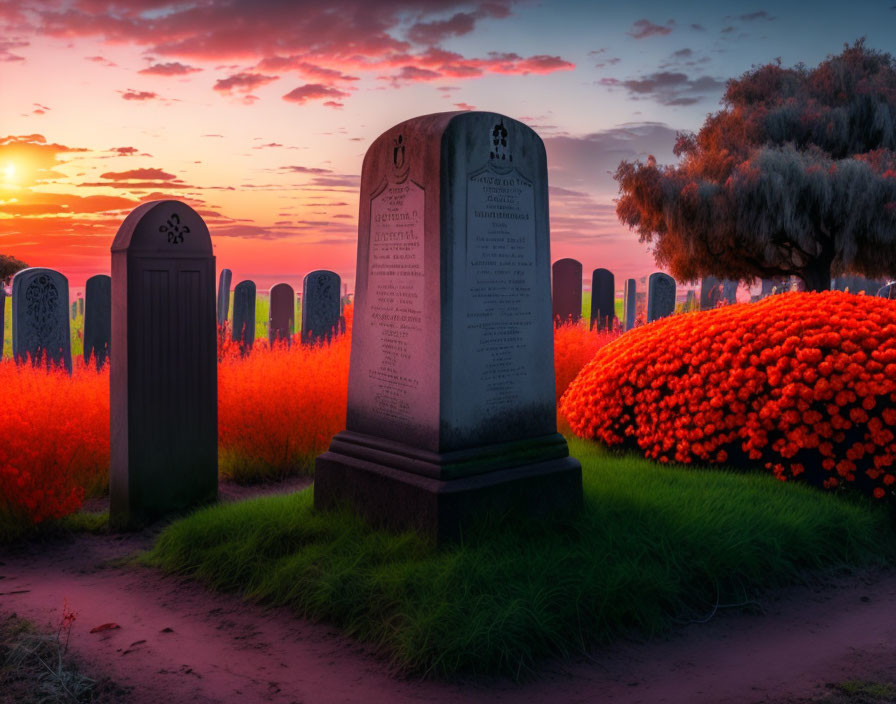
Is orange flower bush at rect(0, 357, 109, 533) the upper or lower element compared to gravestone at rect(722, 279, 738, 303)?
lower

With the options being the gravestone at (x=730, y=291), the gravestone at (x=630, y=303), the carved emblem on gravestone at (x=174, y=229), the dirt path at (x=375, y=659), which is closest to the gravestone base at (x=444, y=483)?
the dirt path at (x=375, y=659)

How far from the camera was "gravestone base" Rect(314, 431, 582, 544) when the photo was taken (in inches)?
193

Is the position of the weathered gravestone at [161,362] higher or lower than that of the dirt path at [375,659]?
higher

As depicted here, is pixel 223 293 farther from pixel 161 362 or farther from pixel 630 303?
pixel 161 362

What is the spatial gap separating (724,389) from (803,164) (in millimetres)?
8843

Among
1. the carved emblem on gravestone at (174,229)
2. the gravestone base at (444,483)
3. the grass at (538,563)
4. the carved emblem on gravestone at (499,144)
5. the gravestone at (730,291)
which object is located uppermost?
the carved emblem on gravestone at (499,144)

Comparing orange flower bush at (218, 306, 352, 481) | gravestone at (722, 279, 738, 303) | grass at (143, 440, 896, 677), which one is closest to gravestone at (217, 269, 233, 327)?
orange flower bush at (218, 306, 352, 481)

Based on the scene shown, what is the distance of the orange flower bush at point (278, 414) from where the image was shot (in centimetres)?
794

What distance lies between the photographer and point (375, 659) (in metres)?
4.03

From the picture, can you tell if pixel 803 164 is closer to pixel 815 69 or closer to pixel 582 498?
pixel 815 69

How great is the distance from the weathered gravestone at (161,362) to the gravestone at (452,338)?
1620 mm

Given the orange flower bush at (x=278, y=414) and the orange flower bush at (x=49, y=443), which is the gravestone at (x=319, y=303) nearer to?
the orange flower bush at (x=278, y=414)

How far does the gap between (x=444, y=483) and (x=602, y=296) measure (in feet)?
38.6

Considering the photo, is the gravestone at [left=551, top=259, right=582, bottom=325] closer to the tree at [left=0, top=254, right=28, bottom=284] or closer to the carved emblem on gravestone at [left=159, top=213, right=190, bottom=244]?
the carved emblem on gravestone at [left=159, top=213, right=190, bottom=244]
